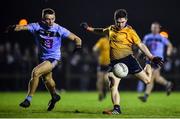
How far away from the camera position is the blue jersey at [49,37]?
554 inches

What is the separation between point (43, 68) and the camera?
13805mm

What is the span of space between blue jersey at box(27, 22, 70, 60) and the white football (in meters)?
1.45

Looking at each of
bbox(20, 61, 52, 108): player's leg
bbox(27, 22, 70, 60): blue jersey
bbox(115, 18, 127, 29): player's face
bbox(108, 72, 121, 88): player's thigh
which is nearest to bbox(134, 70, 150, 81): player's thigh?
bbox(108, 72, 121, 88): player's thigh

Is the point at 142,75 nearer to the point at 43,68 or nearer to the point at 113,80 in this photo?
the point at 113,80

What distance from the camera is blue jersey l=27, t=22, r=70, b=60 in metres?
14.1

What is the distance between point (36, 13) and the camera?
2639 cm

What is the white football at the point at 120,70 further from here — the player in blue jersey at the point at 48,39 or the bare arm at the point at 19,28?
the bare arm at the point at 19,28

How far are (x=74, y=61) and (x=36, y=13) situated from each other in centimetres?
247

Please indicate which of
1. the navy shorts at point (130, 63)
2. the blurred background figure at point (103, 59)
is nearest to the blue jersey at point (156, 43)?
the blurred background figure at point (103, 59)

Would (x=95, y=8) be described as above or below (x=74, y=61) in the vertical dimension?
above

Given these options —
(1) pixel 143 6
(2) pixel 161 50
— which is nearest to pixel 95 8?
(1) pixel 143 6

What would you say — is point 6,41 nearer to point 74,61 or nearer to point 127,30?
point 74,61

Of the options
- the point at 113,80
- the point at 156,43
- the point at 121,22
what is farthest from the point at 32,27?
the point at 156,43

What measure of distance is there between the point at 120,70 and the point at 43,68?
1667mm
